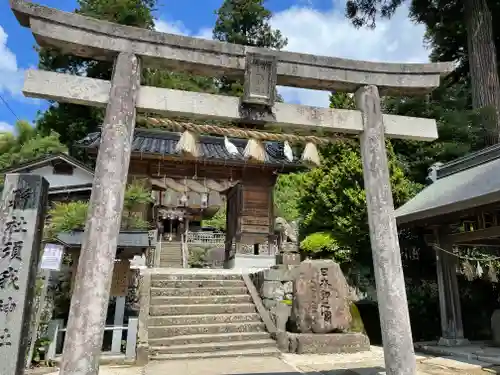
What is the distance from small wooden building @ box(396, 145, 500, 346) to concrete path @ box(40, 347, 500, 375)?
1895mm

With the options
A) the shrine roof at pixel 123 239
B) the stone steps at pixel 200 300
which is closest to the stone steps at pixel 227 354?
the stone steps at pixel 200 300

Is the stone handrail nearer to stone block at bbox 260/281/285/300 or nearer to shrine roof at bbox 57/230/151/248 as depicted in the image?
shrine roof at bbox 57/230/151/248

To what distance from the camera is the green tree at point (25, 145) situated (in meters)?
25.5

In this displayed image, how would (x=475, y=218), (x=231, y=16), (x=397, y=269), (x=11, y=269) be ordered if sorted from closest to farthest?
1. (x=11, y=269)
2. (x=397, y=269)
3. (x=475, y=218)
4. (x=231, y=16)

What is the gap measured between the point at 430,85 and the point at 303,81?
1.86 m

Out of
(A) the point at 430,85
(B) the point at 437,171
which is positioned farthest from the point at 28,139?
(A) the point at 430,85

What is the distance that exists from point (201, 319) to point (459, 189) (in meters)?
6.81

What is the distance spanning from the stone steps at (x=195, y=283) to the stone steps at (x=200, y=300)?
574 millimetres

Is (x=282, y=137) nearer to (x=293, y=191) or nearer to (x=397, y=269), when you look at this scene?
(x=397, y=269)

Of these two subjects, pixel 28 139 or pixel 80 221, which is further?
pixel 28 139

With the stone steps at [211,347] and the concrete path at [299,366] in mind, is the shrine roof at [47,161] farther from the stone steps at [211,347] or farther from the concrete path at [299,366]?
the concrete path at [299,366]

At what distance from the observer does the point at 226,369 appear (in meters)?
6.43

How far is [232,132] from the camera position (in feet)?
15.9

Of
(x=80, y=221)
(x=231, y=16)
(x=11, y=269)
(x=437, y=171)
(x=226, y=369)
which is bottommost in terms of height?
(x=226, y=369)
